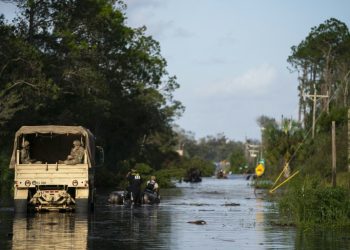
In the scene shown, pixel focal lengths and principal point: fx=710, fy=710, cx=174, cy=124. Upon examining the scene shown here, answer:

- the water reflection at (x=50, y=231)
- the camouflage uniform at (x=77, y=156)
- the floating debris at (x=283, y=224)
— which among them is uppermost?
the camouflage uniform at (x=77, y=156)

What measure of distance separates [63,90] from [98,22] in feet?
26.0

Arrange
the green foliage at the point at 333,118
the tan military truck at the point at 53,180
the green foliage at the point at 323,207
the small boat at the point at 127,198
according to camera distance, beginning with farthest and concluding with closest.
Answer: the green foliage at the point at 333,118
the small boat at the point at 127,198
the tan military truck at the point at 53,180
the green foliage at the point at 323,207

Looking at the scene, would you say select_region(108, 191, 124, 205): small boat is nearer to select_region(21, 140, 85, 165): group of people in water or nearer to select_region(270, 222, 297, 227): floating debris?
select_region(21, 140, 85, 165): group of people in water

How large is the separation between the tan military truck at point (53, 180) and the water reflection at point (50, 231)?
21.8 inches

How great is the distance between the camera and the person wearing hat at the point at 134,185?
2923 centimetres

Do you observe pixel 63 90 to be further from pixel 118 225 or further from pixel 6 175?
pixel 118 225

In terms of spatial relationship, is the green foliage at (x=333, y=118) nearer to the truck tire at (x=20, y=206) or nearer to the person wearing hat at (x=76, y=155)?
the person wearing hat at (x=76, y=155)

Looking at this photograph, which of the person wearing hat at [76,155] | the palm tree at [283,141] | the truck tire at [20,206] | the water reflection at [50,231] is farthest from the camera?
the palm tree at [283,141]

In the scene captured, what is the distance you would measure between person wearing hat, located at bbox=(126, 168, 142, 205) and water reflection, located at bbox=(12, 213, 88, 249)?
19.5 feet

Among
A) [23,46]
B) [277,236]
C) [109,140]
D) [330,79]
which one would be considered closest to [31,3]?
[23,46]

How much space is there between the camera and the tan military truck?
2309 cm

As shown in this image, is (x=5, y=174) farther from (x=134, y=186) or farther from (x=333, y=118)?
(x=333, y=118)

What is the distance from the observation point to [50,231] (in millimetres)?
17406

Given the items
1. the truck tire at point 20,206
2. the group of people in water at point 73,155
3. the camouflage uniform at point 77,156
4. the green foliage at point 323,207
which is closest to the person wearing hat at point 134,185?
the group of people in water at point 73,155
